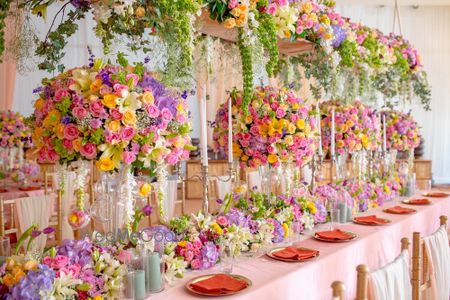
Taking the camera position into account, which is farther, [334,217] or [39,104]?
[334,217]

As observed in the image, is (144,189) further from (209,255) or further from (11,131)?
(11,131)

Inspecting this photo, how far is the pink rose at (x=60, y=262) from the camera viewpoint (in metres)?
1.66

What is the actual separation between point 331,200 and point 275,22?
129cm

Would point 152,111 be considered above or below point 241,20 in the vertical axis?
below

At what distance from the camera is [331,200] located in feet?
10.7

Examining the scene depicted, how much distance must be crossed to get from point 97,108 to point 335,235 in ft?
5.57

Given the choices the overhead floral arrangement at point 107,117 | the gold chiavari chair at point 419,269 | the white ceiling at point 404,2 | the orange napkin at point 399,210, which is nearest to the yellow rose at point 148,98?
the overhead floral arrangement at point 107,117

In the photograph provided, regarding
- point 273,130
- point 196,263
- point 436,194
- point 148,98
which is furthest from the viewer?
point 436,194

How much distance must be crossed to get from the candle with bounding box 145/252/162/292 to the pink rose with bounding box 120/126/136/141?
1.58 feet

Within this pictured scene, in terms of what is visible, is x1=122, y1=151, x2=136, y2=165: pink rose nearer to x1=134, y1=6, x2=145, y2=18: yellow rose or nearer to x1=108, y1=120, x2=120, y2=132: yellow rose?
x1=108, y1=120, x2=120, y2=132: yellow rose

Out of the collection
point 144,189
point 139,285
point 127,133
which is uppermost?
point 127,133

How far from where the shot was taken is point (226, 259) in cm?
220

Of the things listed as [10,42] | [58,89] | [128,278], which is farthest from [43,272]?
[10,42]

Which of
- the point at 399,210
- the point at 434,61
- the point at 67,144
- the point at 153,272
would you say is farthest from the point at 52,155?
the point at 434,61
